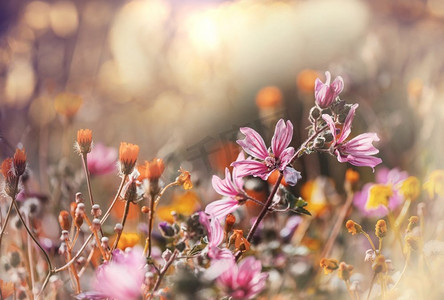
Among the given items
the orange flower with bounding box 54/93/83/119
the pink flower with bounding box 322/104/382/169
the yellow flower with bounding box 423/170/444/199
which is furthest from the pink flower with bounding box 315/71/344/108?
the orange flower with bounding box 54/93/83/119

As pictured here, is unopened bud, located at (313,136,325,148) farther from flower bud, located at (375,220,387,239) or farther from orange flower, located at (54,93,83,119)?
orange flower, located at (54,93,83,119)

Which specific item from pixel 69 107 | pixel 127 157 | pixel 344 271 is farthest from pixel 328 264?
pixel 69 107

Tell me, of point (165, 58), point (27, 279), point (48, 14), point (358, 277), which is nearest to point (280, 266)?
point (358, 277)

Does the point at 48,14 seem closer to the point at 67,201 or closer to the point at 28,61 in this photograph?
the point at 28,61

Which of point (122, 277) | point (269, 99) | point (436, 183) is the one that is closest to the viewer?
point (122, 277)

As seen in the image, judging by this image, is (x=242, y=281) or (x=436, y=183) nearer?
(x=242, y=281)

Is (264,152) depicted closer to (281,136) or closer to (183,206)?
(281,136)

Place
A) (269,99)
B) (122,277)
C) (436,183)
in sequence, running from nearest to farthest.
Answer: (122,277), (436,183), (269,99)
